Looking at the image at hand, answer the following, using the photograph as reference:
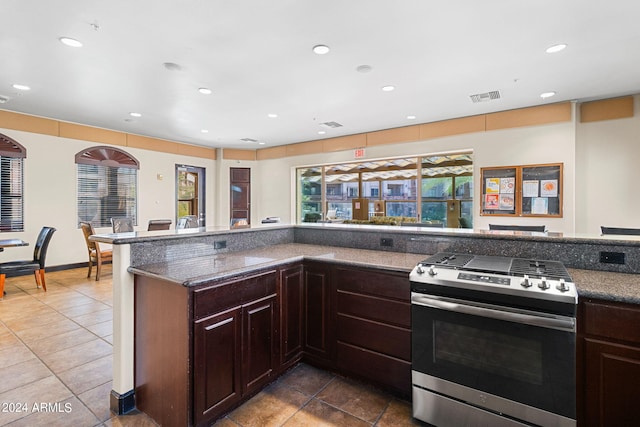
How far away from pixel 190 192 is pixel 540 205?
7775 millimetres

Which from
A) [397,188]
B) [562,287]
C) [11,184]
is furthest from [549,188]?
[11,184]

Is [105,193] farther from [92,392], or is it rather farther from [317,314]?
[317,314]

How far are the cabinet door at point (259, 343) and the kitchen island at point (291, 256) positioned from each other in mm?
141

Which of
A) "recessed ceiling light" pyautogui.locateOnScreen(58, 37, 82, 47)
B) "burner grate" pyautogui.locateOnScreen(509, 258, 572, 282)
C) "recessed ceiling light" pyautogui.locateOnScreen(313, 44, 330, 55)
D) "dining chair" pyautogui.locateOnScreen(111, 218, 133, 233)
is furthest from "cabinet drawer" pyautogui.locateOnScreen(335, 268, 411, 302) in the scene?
"dining chair" pyautogui.locateOnScreen(111, 218, 133, 233)

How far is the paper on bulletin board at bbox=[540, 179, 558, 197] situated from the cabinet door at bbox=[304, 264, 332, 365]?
177 inches

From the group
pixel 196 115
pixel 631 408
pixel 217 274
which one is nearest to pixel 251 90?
pixel 196 115

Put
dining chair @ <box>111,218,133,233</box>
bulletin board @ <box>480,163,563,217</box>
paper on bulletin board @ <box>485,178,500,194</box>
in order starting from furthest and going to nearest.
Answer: dining chair @ <box>111,218,133,233</box>
paper on bulletin board @ <box>485,178,500,194</box>
bulletin board @ <box>480,163,563,217</box>

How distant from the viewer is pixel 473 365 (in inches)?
64.7

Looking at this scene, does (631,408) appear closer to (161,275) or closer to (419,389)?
(419,389)

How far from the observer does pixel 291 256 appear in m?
2.38

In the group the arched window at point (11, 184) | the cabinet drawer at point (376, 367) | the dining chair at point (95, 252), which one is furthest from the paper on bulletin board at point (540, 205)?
the arched window at point (11, 184)

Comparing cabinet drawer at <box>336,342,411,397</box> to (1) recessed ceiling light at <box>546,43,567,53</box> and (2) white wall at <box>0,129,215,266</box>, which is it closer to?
(1) recessed ceiling light at <box>546,43,567,53</box>

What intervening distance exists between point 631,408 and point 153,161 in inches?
322

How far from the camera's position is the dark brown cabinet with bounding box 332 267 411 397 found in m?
1.97
